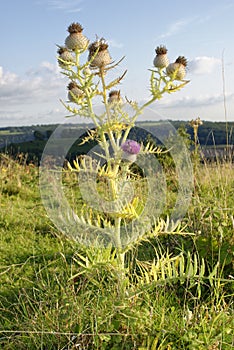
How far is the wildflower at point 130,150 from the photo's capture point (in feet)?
6.31

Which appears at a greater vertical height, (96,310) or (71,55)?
(71,55)

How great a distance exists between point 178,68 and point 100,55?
355 millimetres

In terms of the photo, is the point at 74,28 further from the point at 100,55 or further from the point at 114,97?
the point at 114,97

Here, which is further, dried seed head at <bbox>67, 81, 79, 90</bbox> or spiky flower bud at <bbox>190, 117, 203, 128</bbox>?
spiky flower bud at <bbox>190, 117, 203, 128</bbox>

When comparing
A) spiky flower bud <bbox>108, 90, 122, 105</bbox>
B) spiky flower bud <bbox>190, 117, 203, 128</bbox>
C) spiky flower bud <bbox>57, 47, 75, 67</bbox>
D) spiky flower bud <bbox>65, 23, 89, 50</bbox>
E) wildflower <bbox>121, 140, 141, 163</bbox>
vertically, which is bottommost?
wildflower <bbox>121, 140, 141, 163</bbox>

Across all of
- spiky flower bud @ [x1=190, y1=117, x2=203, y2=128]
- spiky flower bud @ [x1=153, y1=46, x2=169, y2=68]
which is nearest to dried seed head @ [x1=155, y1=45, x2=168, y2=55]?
spiky flower bud @ [x1=153, y1=46, x2=169, y2=68]

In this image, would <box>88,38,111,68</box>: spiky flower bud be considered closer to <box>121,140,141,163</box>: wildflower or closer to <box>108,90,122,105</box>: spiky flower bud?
<box>108,90,122,105</box>: spiky flower bud

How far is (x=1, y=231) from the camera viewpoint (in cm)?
421

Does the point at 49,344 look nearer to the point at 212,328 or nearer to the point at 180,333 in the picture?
the point at 180,333

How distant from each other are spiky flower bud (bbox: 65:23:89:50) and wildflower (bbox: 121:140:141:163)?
0.48 metres

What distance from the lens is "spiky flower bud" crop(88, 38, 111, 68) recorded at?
1.93m

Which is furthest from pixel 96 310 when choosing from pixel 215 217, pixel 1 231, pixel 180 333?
pixel 1 231

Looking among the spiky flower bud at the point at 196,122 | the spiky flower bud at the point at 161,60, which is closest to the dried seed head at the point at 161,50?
the spiky flower bud at the point at 161,60

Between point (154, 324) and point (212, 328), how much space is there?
0.24 meters
